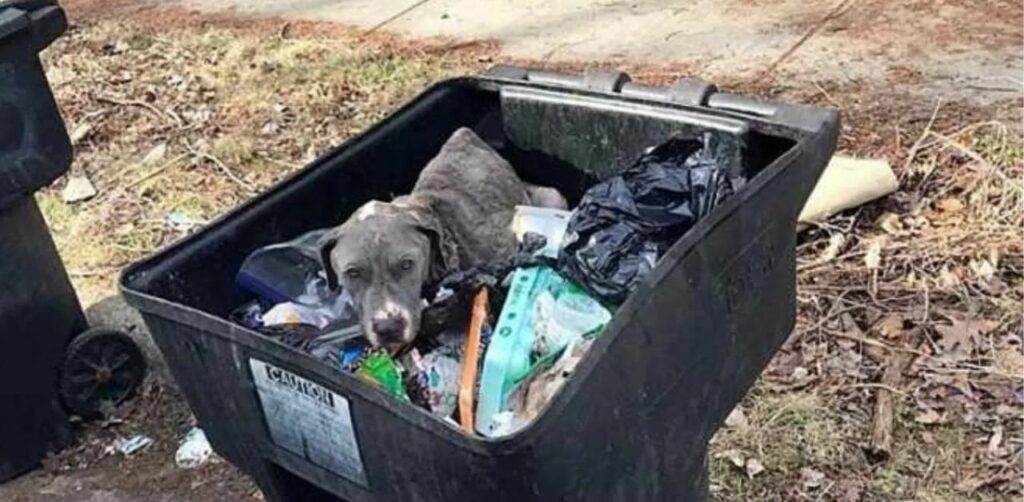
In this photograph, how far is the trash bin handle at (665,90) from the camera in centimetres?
212

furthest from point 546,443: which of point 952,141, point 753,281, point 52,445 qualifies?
point 952,141

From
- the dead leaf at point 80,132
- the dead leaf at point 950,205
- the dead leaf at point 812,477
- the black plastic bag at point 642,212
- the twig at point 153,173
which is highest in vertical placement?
the black plastic bag at point 642,212

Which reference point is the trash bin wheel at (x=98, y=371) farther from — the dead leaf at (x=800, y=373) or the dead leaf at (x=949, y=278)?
the dead leaf at (x=949, y=278)

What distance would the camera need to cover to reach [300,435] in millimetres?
1751

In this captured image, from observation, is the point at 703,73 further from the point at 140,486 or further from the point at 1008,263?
the point at 140,486

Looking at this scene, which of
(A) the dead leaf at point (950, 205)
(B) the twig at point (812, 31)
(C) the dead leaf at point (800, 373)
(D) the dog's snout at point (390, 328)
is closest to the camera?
(D) the dog's snout at point (390, 328)

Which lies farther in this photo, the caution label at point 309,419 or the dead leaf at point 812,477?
the dead leaf at point 812,477

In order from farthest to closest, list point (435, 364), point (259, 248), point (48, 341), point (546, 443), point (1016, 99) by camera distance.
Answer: point (1016, 99)
point (48, 341)
point (259, 248)
point (435, 364)
point (546, 443)

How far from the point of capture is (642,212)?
2012mm

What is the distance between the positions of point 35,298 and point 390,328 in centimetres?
165

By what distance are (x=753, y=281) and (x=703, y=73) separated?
274 cm

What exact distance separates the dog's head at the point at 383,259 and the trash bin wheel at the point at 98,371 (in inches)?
59.2

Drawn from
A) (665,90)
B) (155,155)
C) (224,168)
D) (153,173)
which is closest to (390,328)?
(665,90)

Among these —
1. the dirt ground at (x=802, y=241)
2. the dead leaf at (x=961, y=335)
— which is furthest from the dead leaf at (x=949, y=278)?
the dead leaf at (x=961, y=335)
